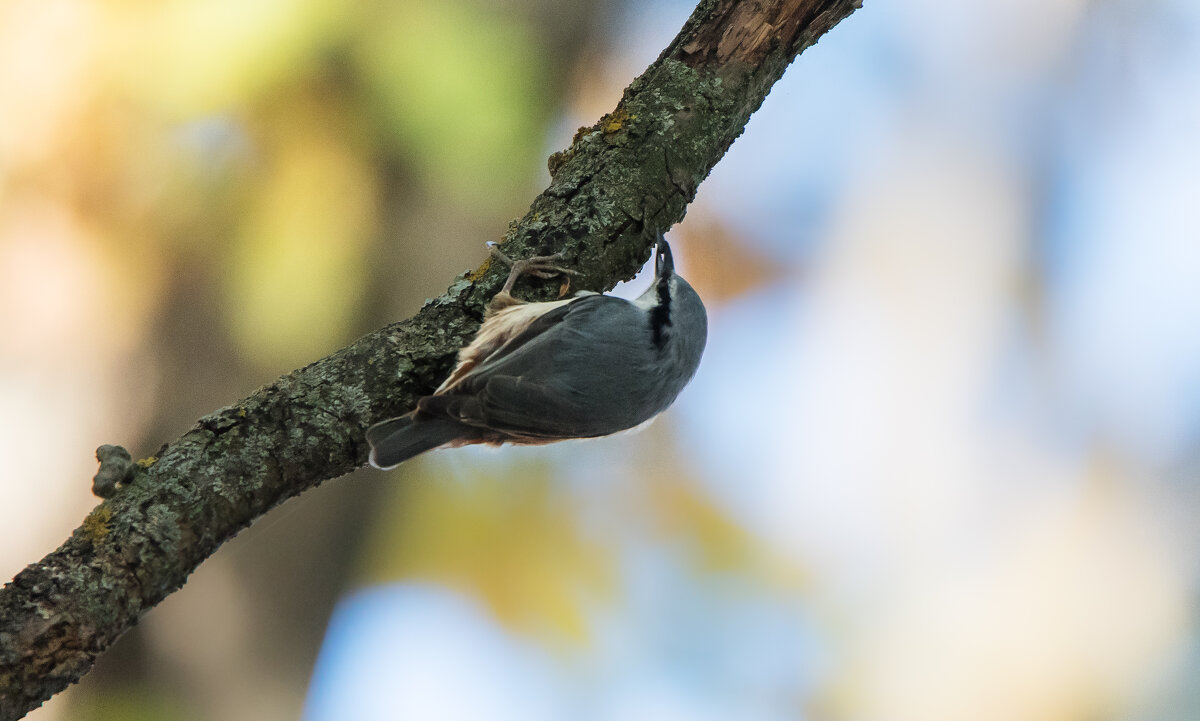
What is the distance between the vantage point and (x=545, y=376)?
1.42 meters

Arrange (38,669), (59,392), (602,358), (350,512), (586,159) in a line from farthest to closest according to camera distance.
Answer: (350,512), (59,392), (586,159), (602,358), (38,669)

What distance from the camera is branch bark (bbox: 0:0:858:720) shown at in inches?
42.8

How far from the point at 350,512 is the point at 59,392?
1.02 m

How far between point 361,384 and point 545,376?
303mm

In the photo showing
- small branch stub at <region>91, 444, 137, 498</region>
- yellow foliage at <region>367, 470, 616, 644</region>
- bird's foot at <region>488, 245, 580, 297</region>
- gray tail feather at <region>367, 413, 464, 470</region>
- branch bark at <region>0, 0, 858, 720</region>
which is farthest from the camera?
yellow foliage at <region>367, 470, 616, 644</region>

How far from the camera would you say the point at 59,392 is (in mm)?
2768

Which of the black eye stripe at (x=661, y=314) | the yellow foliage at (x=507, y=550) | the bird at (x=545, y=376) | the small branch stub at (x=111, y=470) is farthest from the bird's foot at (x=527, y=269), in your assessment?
the yellow foliage at (x=507, y=550)

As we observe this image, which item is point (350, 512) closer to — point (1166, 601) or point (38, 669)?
point (38, 669)

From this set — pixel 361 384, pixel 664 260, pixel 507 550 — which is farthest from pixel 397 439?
pixel 507 550

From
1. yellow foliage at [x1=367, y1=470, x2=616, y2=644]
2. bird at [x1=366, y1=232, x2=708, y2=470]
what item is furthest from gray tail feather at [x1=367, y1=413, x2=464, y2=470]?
yellow foliage at [x1=367, y1=470, x2=616, y2=644]

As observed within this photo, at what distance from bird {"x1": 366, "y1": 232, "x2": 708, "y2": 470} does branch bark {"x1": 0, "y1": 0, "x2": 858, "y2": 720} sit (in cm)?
5

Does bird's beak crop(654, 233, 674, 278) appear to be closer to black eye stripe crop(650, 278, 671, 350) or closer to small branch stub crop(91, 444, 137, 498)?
black eye stripe crop(650, 278, 671, 350)

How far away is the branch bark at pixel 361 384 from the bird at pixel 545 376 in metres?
0.05

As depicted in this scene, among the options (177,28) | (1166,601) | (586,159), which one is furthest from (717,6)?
(1166,601)
